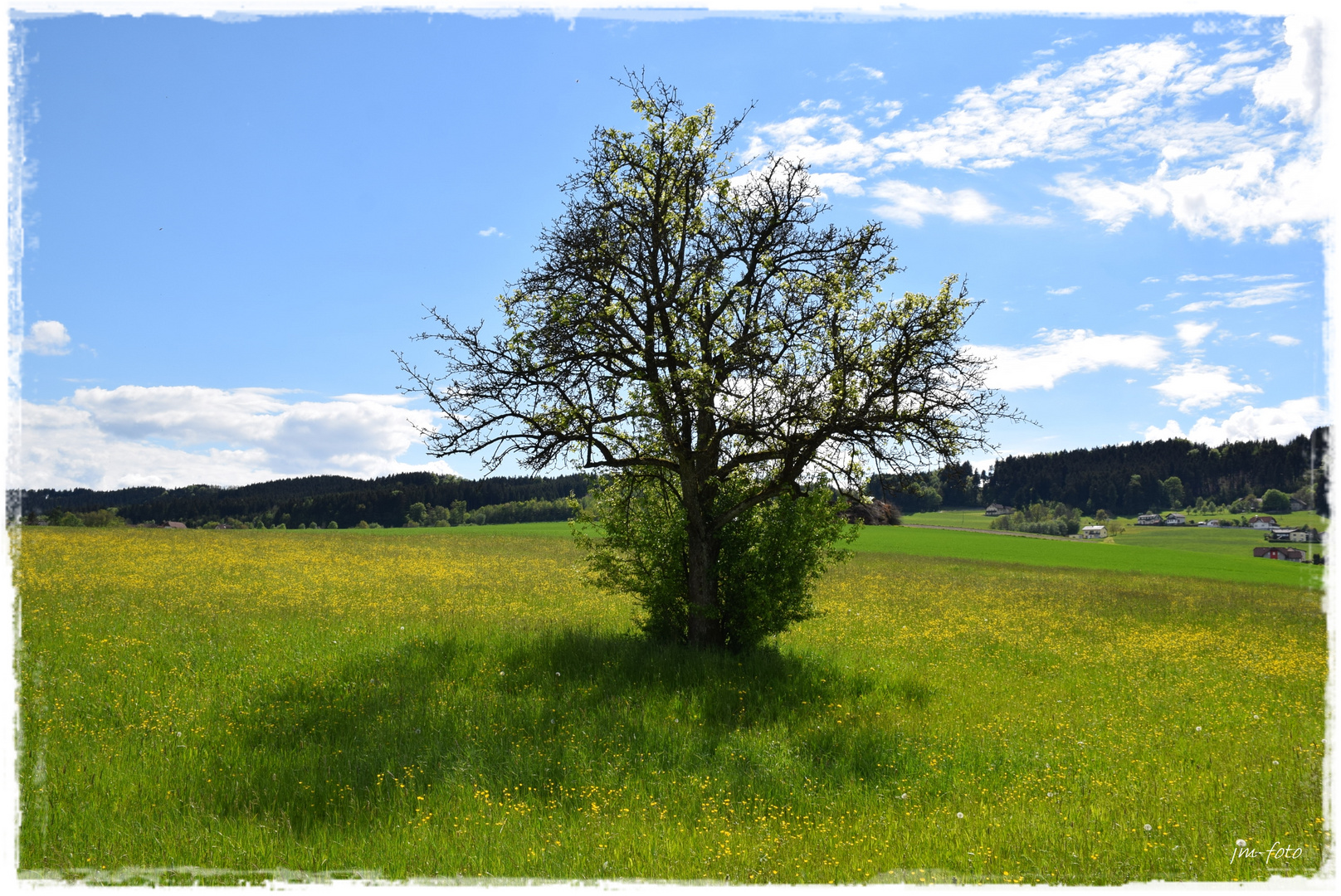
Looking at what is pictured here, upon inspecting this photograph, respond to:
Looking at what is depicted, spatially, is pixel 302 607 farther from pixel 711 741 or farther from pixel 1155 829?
pixel 1155 829

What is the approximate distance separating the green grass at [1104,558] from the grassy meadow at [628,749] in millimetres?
37880

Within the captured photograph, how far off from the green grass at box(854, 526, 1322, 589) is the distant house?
1695 mm

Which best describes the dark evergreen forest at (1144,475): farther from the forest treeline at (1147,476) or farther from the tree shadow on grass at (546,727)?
the tree shadow on grass at (546,727)

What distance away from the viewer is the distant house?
7143 centimetres

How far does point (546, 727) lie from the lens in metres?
A: 10.3

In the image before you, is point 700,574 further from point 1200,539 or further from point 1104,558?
point 1200,539

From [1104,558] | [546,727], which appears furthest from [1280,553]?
[546,727]

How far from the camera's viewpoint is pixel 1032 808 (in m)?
8.13

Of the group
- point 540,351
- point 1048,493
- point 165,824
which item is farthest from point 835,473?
point 1048,493

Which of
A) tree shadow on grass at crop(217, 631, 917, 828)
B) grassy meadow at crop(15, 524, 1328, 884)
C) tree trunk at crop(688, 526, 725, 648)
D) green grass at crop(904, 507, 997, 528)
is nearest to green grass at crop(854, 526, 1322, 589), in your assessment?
grassy meadow at crop(15, 524, 1328, 884)

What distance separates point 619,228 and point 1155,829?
13168 mm

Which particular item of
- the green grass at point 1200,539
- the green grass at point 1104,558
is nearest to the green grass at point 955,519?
the green grass at point 1200,539

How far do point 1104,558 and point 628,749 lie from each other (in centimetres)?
6933

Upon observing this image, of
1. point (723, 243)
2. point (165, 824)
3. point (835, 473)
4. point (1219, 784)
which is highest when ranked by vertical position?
point (723, 243)
